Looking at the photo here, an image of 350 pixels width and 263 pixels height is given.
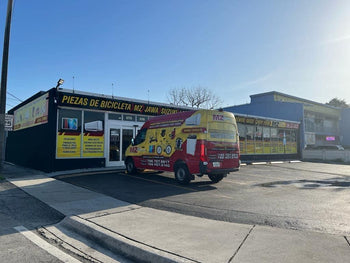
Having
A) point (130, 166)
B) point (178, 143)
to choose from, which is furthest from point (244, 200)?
point (130, 166)

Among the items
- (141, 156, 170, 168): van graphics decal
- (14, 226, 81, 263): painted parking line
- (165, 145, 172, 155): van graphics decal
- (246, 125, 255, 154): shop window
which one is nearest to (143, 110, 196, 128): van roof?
(165, 145, 172, 155): van graphics decal

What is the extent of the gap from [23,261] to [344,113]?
2209 inches

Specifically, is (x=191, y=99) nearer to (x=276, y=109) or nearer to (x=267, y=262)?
(x=276, y=109)

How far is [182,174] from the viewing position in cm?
1009

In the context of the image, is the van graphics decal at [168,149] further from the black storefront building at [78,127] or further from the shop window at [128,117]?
the shop window at [128,117]

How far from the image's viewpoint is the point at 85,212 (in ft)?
20.5

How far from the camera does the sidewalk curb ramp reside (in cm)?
380

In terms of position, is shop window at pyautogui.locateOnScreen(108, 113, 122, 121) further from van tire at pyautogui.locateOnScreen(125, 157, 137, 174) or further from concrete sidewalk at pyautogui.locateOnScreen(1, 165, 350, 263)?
concrete sidewalk at pyautogui.locateOnScreen(1, 165, 350, 263)

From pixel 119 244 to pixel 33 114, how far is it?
1484 centimetres

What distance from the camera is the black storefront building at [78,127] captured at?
13734 mm

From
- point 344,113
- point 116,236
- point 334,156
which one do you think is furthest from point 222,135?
point 344,113

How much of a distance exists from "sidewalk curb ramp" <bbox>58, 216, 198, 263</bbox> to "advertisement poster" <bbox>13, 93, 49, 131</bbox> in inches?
410

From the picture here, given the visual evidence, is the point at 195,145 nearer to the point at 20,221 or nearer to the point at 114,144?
the point at 20,221

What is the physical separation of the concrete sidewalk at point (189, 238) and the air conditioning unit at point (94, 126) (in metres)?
8.58
